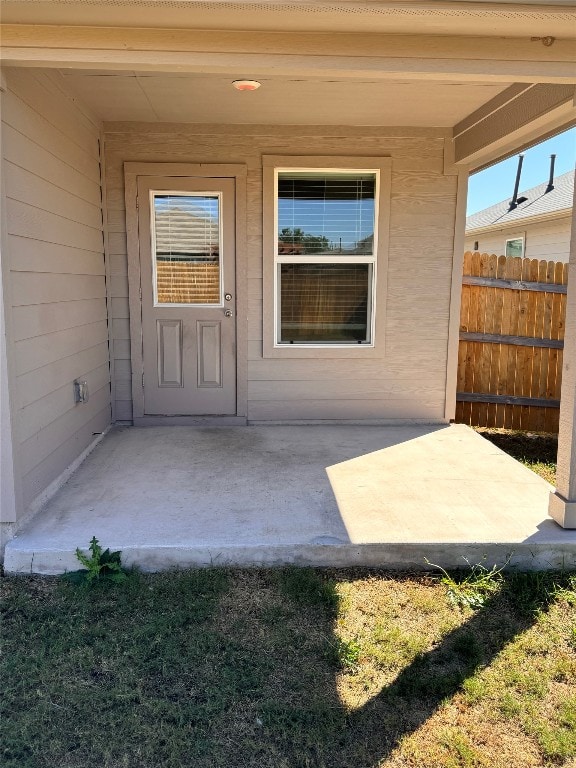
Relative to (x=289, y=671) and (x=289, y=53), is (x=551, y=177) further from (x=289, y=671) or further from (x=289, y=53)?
(x=289, y=671)

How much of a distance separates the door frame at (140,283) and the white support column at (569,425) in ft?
8.75

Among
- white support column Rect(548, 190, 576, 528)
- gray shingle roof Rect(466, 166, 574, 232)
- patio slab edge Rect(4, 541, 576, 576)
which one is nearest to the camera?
patio slab edge Rect(4, 541, 576, 576)

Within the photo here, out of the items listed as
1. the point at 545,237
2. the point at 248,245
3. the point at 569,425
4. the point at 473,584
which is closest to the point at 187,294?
the point at 248,245

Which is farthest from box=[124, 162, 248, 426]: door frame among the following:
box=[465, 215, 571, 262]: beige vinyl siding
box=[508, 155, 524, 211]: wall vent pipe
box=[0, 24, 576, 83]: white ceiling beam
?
box=[508, 155, 524, 211]: wall vent pipe

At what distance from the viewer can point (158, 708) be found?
76.9 inches

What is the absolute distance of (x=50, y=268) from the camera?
342cm

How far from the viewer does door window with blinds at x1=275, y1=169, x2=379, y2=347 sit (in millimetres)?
4941

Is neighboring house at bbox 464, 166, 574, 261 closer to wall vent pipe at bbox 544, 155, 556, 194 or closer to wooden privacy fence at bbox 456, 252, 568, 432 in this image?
wall vent pipe at bbox 544, 155, 556, 194

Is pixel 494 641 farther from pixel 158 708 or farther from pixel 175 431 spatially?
pixel 175 431

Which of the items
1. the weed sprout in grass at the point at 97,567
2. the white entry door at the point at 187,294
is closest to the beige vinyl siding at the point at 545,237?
the white entry door at the point at 187,294

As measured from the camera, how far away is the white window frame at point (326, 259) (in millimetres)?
4852

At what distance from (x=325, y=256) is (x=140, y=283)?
156cm

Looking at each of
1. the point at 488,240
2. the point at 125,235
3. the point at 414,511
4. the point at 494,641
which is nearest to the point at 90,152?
the point at 125,235

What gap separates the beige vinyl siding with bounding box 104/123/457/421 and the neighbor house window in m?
7.87
